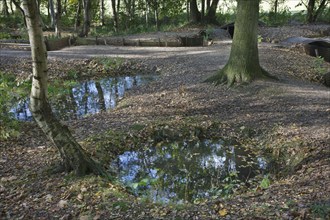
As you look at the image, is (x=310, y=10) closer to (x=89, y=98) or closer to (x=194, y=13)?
(x=194, y=13)

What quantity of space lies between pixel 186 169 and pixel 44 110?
2560 millimetres

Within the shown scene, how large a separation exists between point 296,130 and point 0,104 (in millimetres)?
5947

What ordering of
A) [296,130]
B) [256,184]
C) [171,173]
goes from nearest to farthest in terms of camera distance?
[256,184] → [171,173] → [296,130]

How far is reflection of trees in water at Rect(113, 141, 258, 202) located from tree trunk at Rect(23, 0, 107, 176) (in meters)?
0.83

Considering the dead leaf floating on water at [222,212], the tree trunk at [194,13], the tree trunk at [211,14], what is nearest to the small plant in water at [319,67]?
the dead leaf floating on water at [222,212]

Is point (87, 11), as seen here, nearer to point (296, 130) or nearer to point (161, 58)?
point (161, 58)

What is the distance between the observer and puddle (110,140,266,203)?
17.9 feet

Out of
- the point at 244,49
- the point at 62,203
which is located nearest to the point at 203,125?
the point at 244,49

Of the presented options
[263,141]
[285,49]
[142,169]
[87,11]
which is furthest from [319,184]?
[87,11]

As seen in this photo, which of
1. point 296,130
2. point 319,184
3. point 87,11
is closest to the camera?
point 319,184

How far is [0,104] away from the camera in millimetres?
7445

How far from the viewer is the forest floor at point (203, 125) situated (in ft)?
14.5

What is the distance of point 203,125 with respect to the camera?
7641 mm

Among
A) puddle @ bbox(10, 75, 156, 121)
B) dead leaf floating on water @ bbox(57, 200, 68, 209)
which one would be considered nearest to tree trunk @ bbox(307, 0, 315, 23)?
puddle @ bbox(10, 75, 156, 121)
